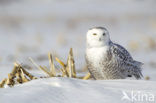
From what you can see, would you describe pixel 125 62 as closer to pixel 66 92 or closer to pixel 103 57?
pixel 103 57

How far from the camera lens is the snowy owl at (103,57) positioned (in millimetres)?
4469

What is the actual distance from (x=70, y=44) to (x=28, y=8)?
9.16 meters

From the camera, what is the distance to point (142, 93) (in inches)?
109

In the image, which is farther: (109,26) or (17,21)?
(17,21)

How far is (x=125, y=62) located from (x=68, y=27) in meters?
11.0

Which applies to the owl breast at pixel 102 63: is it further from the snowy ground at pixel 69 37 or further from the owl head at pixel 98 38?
the snowy ground at pixel 69 37

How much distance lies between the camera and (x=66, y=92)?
103 inches

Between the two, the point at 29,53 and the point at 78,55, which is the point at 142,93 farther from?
the point at 29,53

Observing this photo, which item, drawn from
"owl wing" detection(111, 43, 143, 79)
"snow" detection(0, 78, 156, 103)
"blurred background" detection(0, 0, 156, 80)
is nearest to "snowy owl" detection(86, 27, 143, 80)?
"owl wing" detection(111, 43, 143, 79)

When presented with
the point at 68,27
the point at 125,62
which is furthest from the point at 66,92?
the point at 68,27

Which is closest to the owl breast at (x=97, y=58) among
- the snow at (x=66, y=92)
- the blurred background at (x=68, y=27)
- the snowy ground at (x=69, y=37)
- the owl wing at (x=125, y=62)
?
the owl wing at (x=125, y=62)

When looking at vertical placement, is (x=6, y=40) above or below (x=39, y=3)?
below

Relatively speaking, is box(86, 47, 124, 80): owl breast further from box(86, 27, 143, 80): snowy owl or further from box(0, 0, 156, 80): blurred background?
box(0, 0, 156, 80): blurred background

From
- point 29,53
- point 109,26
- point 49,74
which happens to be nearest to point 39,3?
point 109,26
